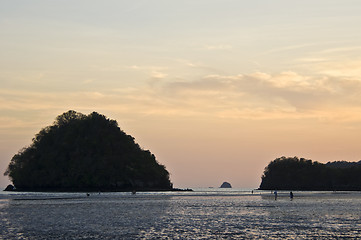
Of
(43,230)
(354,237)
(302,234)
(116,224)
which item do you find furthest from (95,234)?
(354,237)

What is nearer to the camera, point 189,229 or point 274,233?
point 274,233

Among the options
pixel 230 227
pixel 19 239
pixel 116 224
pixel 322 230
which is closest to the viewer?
pixel 19 239

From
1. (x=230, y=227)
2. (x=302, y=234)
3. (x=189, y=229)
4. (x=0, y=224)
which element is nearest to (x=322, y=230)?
(x=302, y=234)

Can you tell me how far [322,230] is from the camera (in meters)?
42.6

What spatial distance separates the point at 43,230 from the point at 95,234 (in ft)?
19.6

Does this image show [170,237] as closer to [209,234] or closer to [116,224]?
[209,234]

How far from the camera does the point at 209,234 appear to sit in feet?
132

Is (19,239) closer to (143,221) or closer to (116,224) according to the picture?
(116,224)

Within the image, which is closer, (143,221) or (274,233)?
(274,233)

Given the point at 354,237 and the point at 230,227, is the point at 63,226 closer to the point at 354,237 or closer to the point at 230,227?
the point at 230,227

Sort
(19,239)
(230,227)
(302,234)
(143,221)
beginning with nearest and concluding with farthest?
(19,239), (302,234), (230,227), (143,221)

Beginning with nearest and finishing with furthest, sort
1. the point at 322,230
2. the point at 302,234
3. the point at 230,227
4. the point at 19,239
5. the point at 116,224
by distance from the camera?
the point at 19,239 < the point at 302,234 < the point at 322,230 < the point at 230,227 < the point at 116,224

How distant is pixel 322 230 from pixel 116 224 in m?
19.6

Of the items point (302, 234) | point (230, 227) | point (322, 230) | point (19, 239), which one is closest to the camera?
point (19, 239)
